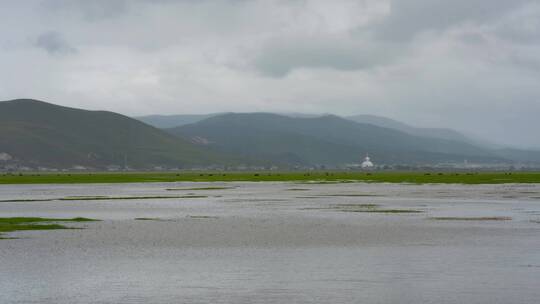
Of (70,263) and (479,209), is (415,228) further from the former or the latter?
(70,263)

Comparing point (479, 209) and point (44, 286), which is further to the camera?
point (479, 209)

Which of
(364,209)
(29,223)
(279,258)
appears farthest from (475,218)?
(29,223)

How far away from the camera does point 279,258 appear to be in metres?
32.7

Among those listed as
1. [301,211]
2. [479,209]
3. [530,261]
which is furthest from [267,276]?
[479,209]

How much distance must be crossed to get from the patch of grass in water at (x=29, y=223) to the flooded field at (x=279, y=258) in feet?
5.44

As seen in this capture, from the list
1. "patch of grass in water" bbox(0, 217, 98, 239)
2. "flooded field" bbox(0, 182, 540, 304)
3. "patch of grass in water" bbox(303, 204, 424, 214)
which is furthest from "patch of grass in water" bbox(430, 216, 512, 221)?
"patch of grass in water" bbox(0, 217, 98, 239)

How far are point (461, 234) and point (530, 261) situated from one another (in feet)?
35.2

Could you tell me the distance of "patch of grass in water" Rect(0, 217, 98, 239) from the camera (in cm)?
4559

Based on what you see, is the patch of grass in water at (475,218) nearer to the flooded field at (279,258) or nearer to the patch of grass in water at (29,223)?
the flooded field at (279,258)

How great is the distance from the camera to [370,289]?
2503 cm

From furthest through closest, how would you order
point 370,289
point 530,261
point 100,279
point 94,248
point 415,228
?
point 415,228
point 94,248
point 530,261
point 100,279
point 370,289

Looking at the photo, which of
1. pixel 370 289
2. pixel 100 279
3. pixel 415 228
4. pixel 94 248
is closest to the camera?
pixel 370 289

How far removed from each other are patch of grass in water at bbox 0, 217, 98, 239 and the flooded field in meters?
1.66

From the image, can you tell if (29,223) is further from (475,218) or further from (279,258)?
(475,218)
